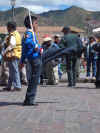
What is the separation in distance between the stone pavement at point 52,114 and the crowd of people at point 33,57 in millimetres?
537

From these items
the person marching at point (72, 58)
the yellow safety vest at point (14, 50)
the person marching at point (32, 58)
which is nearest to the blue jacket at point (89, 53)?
the person marching at point (72, 58)

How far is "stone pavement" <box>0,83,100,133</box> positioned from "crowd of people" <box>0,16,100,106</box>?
1.76ft

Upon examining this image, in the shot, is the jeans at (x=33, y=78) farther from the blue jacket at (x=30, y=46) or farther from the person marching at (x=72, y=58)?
the person marching at (x=72, y=58)

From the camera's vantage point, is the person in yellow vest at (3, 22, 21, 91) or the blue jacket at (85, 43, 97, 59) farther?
the blue jacket at (85, 43, 97, 59)

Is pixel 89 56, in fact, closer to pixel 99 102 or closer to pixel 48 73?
pixel 48 73

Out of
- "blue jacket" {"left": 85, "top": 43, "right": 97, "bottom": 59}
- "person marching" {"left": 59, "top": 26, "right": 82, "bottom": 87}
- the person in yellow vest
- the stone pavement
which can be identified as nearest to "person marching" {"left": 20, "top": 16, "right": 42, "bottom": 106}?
the stone pavement

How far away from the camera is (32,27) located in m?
8.89

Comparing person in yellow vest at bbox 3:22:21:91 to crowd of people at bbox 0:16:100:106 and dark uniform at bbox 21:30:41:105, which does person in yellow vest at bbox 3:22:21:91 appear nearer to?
crowd of people at bbox 0:16:100:106

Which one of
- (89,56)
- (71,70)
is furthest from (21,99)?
(89,56)

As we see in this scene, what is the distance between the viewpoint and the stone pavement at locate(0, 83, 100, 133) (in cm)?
659

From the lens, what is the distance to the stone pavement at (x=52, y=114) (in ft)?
21.6

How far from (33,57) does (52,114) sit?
56.8 inches

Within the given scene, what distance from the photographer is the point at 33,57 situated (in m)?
8.81

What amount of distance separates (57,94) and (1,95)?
1465 millimetres
